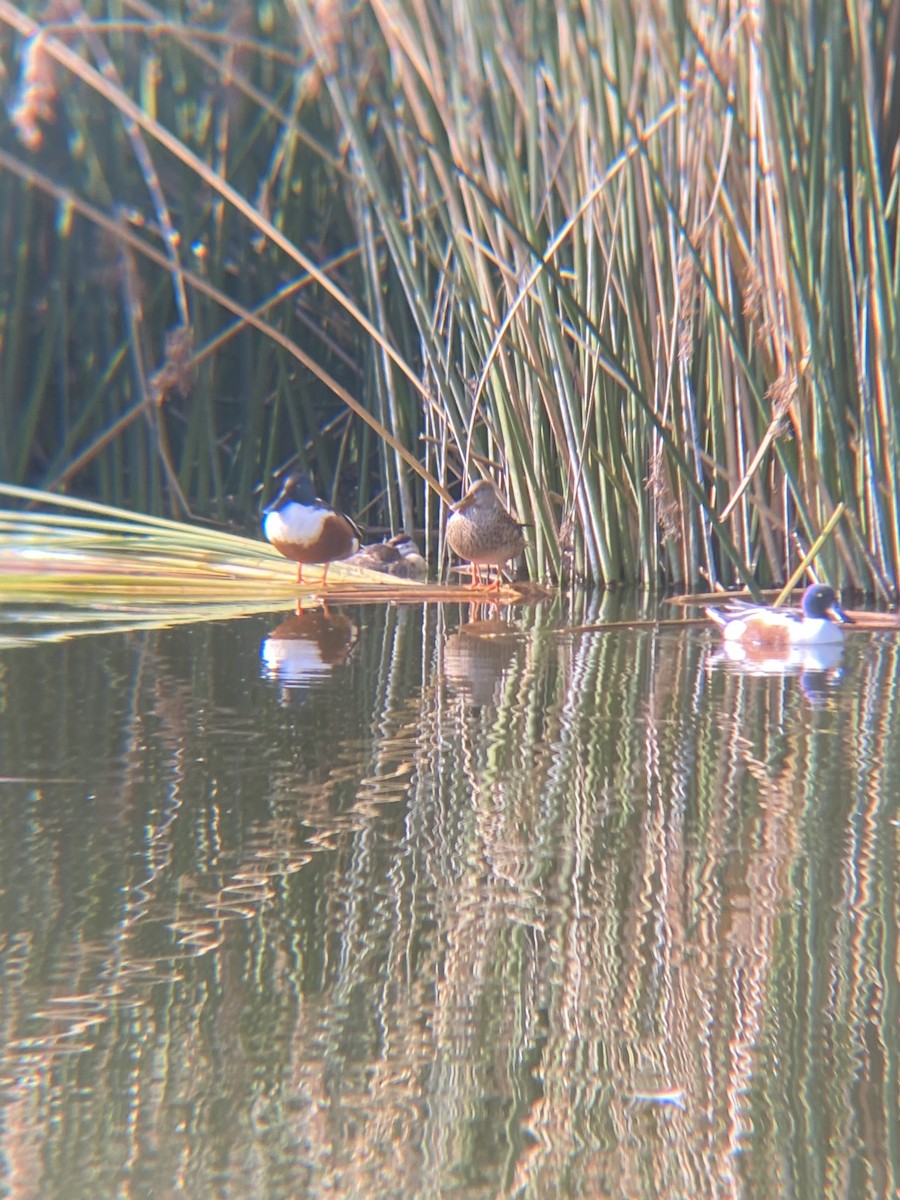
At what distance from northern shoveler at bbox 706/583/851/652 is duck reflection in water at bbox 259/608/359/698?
1027 mm

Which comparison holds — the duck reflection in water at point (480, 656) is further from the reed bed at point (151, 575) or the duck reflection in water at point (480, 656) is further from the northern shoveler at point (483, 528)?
the northern shoveler at point (483, 528)

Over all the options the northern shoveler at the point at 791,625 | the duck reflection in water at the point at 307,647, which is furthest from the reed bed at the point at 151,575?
the northern shoveler at the point at 791,625

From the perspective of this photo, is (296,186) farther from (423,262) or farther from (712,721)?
(712,721)

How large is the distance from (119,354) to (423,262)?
4.91 feet

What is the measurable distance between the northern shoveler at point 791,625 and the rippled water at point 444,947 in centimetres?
73

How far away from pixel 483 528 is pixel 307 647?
151cm

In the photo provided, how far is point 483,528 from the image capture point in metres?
5.43

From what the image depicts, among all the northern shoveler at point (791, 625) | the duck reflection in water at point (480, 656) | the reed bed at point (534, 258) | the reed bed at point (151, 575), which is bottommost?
the duck reflection in water at point (480, 656)

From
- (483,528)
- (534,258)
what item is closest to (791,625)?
(534,258)

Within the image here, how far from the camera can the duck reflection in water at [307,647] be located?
3557 millimetres

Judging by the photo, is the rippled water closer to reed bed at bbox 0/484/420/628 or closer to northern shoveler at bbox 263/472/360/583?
reed bed at bbox 0/484/420/628

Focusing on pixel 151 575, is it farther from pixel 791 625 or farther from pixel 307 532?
pixel 791 625

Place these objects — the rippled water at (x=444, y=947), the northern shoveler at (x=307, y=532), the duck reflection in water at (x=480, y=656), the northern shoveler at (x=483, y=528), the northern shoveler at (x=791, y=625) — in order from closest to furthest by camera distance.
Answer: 1. the rippled water at (x=444, y=947)
2. the duck reflection in water at (x=480, y=656)
3. the northern shoveler at (x=791, y=625)
4. the northern shoveler at (x=307, y=532)
5. the northern shoveler at (x=483, y=528)

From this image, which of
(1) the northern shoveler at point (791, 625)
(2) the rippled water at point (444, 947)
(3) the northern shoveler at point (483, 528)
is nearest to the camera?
(2) the rippled water at point (444, 947)
